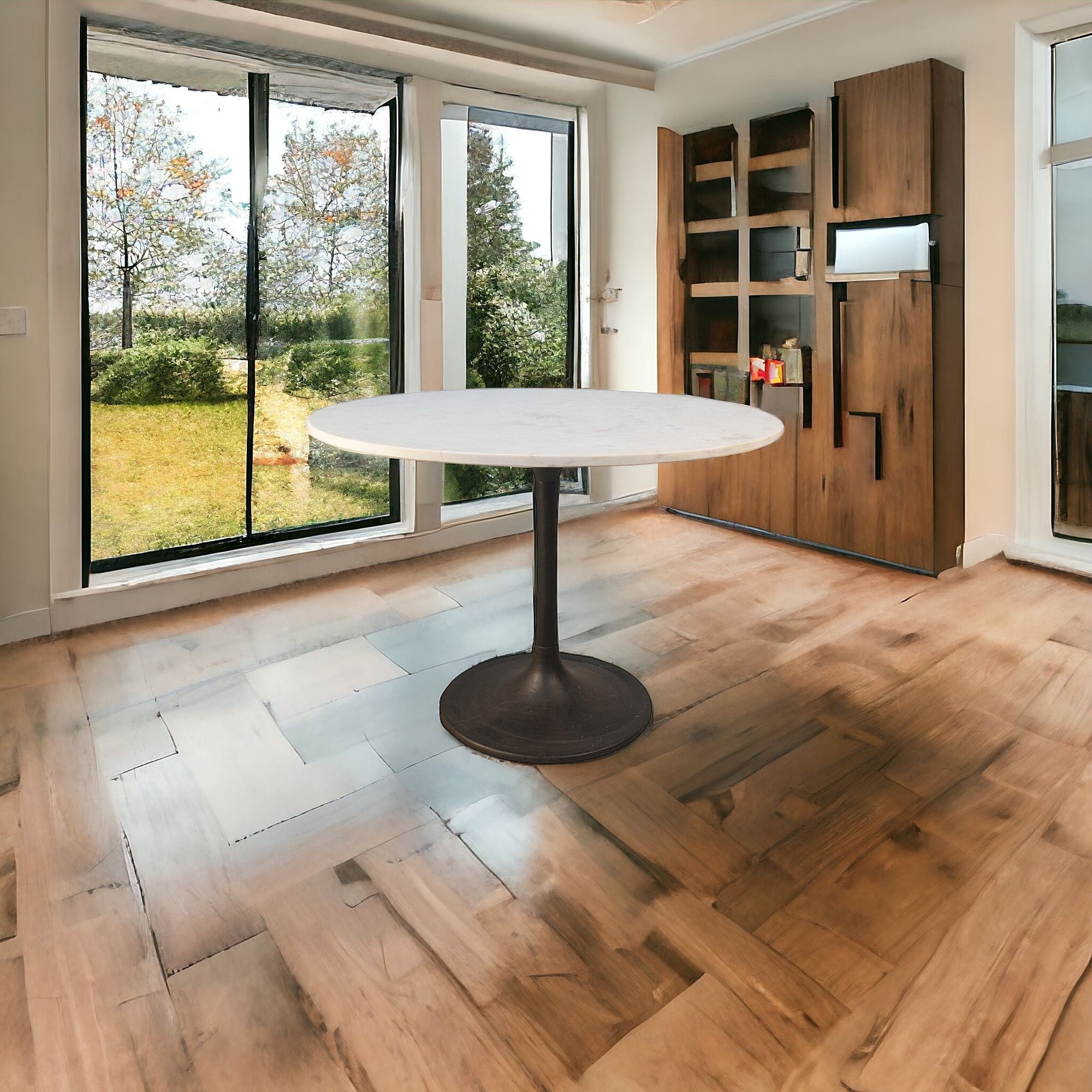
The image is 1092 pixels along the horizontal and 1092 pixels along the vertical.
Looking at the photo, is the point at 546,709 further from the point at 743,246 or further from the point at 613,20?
the point at 613,20

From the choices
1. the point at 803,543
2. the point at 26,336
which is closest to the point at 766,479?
the point at 803,543

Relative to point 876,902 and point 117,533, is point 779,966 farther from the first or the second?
point 117,533

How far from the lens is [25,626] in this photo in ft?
9.12

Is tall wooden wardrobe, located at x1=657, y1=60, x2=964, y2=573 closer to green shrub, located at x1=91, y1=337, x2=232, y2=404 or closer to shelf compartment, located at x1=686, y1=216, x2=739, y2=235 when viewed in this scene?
shelf compartment, located at x1=686, y1=216, x2=739, y2=235

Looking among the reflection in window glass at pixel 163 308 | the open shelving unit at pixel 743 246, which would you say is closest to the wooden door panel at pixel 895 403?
the open shelving unit at pixel 743 246

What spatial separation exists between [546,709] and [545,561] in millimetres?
403

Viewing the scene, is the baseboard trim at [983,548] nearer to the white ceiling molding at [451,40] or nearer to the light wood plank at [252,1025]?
the white ceiling molding at [451,40]

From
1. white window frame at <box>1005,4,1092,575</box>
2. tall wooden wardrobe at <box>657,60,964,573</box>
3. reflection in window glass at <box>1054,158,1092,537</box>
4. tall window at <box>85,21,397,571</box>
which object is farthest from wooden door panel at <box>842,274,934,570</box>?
tall window at <box>85,21,397,571</box>

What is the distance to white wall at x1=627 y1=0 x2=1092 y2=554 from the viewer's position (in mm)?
3084

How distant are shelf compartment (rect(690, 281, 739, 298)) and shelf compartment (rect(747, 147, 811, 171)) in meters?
0.50

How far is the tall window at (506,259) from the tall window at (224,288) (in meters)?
0.35

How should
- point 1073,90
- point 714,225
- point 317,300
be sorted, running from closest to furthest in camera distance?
1. point 1073,90
2. point 317,300
3. point 714,225

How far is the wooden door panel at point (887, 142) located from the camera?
302 centimetres

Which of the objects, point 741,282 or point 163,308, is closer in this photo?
point 163,308
